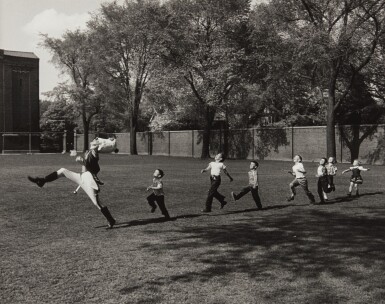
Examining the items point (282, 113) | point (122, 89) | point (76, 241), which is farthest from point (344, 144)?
point (76, 241)

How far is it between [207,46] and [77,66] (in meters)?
25.5

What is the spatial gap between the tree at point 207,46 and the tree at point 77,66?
18954mm

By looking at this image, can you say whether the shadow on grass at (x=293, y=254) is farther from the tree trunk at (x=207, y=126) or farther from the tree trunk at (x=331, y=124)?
the tree trunk at (x=207, y=126)

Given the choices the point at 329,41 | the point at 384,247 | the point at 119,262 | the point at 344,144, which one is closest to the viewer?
the point at 119,262

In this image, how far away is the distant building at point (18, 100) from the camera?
61.0m

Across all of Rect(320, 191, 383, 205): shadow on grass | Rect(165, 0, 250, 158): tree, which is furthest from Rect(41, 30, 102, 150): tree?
Rect(320, 191, 383, 205): shadow on grass

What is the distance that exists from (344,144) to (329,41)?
935 cm

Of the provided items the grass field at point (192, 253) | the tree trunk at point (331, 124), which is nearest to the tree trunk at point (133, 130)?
the tree trunk at point (331, 124)

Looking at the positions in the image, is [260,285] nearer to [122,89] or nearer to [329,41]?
[329,41]

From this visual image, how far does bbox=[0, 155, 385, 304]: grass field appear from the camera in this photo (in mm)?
5348

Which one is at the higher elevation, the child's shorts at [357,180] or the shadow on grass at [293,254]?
the child's shorts at [357,180]

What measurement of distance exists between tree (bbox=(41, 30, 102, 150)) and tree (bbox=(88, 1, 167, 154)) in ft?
19.0

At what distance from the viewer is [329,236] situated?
8539 millimetres

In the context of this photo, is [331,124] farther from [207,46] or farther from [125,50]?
[125,50]
